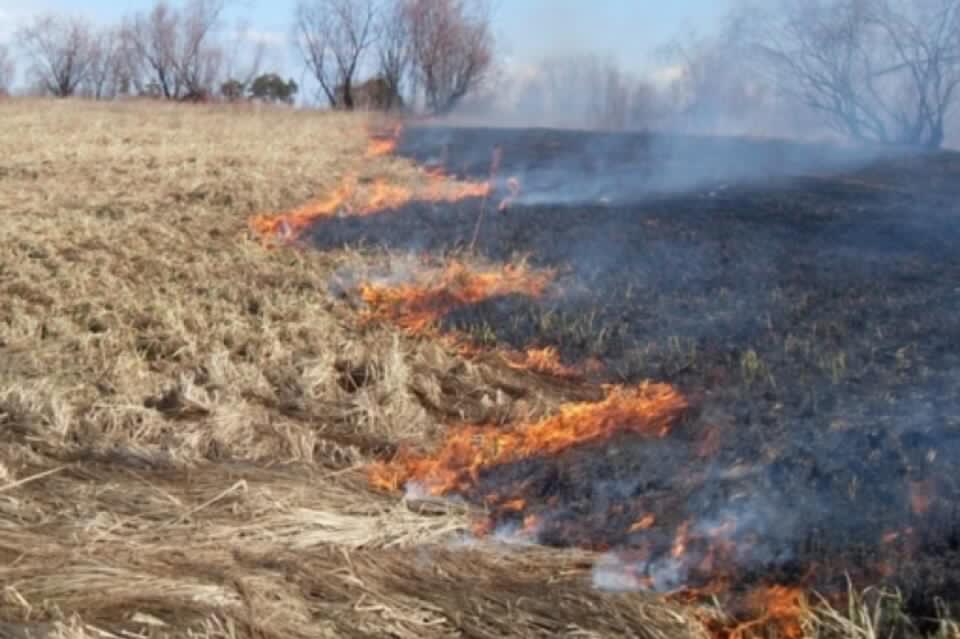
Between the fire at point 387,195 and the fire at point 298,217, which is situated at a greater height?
the fire at point 387,195

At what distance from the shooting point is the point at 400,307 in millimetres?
7941

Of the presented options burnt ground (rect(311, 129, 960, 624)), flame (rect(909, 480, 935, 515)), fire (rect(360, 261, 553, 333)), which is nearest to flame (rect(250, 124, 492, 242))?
burnt ground (rect(311, 129, 960, 624))

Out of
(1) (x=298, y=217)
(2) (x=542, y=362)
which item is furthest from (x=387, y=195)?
(2) (x=542, y=362)

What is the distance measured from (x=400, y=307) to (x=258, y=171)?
23.4ft

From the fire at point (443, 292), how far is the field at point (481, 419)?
4cm

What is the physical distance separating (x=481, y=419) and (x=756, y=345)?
6.33 ft

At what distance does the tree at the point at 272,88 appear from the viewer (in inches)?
1658

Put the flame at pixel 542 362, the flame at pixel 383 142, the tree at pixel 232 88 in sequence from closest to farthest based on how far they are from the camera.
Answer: the flame at pixel 542 362, the flame at pixel 383 142, the tree at pixel 232 88

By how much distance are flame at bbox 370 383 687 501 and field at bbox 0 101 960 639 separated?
0.03 m

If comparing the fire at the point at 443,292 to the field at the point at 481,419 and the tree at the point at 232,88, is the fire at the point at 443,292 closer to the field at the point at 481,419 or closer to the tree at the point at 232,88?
the field at the point at 481,419

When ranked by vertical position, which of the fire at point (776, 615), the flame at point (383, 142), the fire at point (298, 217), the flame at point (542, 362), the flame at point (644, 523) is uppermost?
the flame at point (383, 142)

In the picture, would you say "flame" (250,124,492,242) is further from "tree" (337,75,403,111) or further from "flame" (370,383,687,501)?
"tree" (337,75,403,111)

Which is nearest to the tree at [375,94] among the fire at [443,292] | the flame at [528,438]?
the fire at [443,292]

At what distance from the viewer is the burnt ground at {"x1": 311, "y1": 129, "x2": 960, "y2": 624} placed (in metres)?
4.01
